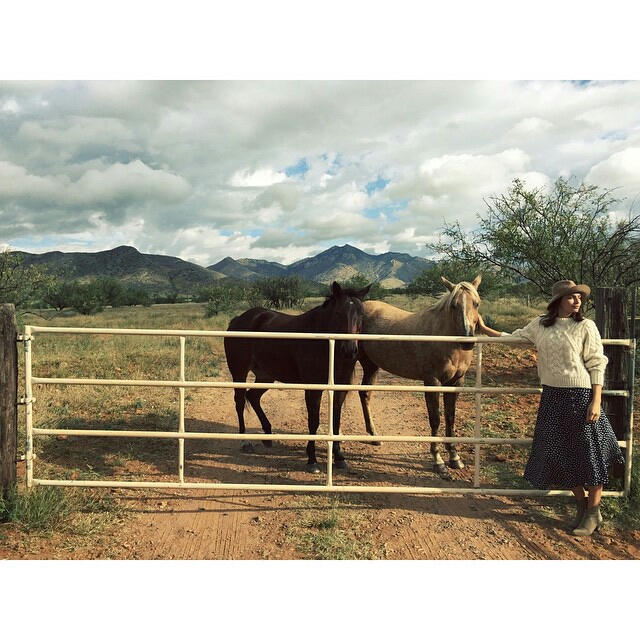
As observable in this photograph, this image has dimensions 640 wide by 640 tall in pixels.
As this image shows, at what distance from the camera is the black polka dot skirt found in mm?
3686

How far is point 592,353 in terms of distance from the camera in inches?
144

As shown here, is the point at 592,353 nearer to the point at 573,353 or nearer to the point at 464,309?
the point at 573,353

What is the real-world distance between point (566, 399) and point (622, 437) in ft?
4.09

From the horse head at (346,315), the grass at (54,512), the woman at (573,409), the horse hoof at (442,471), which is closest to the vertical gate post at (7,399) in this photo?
the grass at (54,512)

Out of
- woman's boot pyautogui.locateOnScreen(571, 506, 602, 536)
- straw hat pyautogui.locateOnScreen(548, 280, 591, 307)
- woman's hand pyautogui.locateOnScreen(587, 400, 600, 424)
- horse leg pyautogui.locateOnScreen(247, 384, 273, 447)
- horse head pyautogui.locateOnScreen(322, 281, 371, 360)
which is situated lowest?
woman's boot pyautogui.locateOnScreen(571, 506, 602, 536)

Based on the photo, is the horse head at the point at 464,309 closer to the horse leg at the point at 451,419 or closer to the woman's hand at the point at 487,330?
the woman's hand at the point at 487,330

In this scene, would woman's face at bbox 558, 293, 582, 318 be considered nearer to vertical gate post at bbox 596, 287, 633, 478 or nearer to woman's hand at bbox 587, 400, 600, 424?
woman's hand at bbox 587, 400, 600, 424

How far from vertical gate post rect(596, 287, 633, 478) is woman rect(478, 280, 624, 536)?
2.13ft

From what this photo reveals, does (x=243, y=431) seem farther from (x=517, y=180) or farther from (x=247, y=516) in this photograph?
(x=517, y=180)

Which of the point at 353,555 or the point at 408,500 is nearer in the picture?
the point at 353,555

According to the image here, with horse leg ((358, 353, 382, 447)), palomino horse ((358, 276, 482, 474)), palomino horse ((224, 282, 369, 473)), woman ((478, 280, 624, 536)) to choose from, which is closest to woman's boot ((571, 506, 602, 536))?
woman ((478, 280, 624, 536))

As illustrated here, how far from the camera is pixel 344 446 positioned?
598 cm

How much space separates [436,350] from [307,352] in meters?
1.59

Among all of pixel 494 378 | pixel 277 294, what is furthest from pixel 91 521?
pixel 277 294
